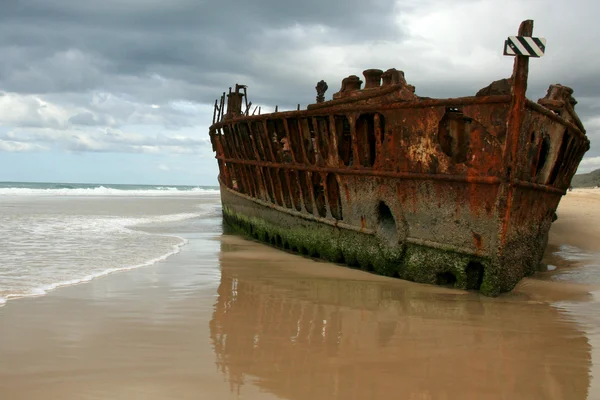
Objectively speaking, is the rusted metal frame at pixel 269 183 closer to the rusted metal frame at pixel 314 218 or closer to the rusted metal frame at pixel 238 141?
the rusted metal frame at pixel 314 218

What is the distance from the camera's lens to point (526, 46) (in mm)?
5809

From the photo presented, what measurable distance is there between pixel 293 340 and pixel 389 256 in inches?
131

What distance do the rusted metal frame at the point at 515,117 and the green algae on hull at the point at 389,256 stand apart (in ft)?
2.28

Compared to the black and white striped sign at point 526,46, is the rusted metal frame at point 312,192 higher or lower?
lower

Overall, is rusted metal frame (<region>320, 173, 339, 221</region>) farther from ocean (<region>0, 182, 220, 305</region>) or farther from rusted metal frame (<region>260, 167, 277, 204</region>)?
ocean (<region>0, 182, 220, 305</region>)

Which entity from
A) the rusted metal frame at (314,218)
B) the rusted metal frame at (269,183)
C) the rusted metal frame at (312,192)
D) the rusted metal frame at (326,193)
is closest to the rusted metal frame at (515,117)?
the rusted metal frame at (314,218)

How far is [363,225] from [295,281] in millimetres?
1397

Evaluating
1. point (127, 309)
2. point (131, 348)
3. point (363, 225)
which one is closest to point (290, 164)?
point (363, 225)

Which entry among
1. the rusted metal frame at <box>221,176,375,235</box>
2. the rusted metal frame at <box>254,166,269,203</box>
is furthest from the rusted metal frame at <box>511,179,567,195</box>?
the rusted metal frame at <box>254,166,269,203</box>

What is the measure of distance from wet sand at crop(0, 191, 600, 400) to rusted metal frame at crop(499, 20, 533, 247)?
116 cm

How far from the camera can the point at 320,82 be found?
12820 mm

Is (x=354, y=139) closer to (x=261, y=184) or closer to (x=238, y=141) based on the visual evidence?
(x=261, y=184)

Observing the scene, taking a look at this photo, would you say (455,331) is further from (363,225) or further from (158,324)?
(363,225)

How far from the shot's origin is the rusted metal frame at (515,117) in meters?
5.81
